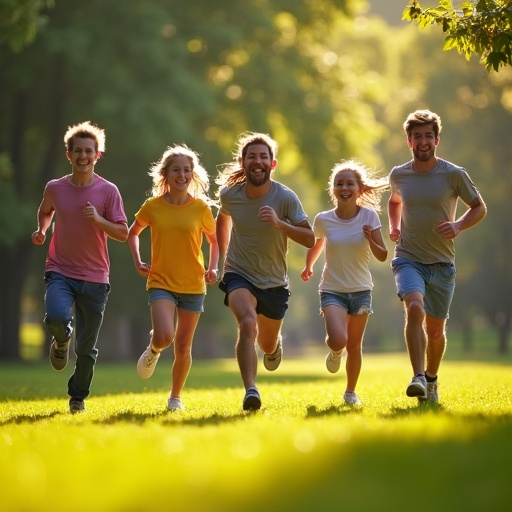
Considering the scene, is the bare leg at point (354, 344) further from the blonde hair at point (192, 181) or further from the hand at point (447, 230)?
the blonde hair at point (192, 181)

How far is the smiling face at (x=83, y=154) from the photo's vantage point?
1062 cm

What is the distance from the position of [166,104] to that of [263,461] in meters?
23.8

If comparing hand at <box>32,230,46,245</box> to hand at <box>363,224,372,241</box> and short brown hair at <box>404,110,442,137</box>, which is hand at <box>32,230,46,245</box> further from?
short brown hair at <box>404,110,442,137</box>

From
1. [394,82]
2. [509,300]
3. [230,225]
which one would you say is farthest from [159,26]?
[509,300]

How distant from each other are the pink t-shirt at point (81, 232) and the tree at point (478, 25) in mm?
3328

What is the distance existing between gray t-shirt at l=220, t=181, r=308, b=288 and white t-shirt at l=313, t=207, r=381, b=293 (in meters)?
0.83

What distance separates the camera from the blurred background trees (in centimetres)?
2825

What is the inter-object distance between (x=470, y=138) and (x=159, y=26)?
22.5m

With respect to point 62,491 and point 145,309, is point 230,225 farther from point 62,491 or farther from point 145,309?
point 145,309

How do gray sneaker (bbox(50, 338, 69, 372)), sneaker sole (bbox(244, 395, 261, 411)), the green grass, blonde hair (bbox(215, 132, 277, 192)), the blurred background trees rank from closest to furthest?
the green grass → sneaker sole (bbox(244, 395, 261, 411)) → blonde hair (bbox(215, 132, 277, 192)) → gray sneaker (bbox(50, 338, 69, 372)) → the blurred background trees

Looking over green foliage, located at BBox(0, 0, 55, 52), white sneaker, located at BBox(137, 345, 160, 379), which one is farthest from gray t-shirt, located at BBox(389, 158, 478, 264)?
green foliage, located at BBox(0, 0, 55, 52)

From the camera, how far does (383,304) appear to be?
233 feet

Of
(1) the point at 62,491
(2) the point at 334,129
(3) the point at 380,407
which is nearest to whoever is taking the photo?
(1) the point at 62,491

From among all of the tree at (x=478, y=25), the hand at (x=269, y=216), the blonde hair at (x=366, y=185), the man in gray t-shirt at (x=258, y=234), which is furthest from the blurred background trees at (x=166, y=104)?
the hand at (x=269, y=216)
